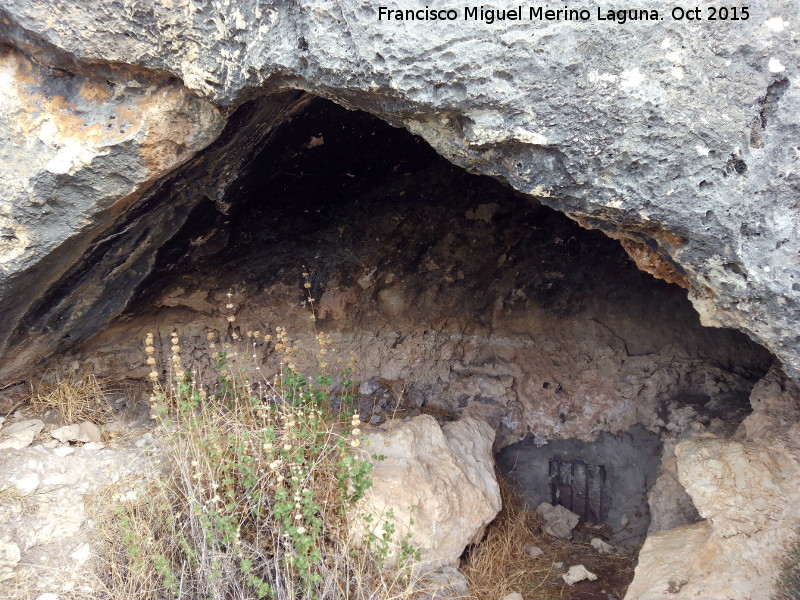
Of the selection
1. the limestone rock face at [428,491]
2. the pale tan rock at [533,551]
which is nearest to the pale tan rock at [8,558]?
the limestone rock face at [428,491]

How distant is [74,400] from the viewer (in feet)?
8.99

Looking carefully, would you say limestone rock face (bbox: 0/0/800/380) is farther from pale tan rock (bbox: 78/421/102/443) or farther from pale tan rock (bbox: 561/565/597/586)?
pale tan rock (bbox: 561/565/597/586)

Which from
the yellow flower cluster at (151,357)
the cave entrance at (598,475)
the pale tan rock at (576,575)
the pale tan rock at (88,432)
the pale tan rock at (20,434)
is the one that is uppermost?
the yellow flower cluster at (151,357)

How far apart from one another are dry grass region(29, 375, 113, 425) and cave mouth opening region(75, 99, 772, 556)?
0.15 meters

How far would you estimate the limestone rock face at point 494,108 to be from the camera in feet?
4.95

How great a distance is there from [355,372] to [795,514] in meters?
2.02

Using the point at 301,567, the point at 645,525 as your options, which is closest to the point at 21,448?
the point at 301,567

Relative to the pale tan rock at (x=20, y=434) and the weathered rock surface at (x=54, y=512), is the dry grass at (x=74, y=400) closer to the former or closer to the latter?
the pale tan rock at (x=20, y=434)

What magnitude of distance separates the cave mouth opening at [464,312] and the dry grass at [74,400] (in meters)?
0.15

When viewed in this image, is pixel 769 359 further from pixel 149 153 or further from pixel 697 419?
pixel 149 153

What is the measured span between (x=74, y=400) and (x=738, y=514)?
2605 millimetres

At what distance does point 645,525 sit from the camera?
286 centimetres

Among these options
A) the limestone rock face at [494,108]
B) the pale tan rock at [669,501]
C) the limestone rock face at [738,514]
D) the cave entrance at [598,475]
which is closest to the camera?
the limestone rock face at [494,108]

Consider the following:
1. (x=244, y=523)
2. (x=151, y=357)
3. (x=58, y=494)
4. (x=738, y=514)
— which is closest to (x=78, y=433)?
(x=58, y=494)
